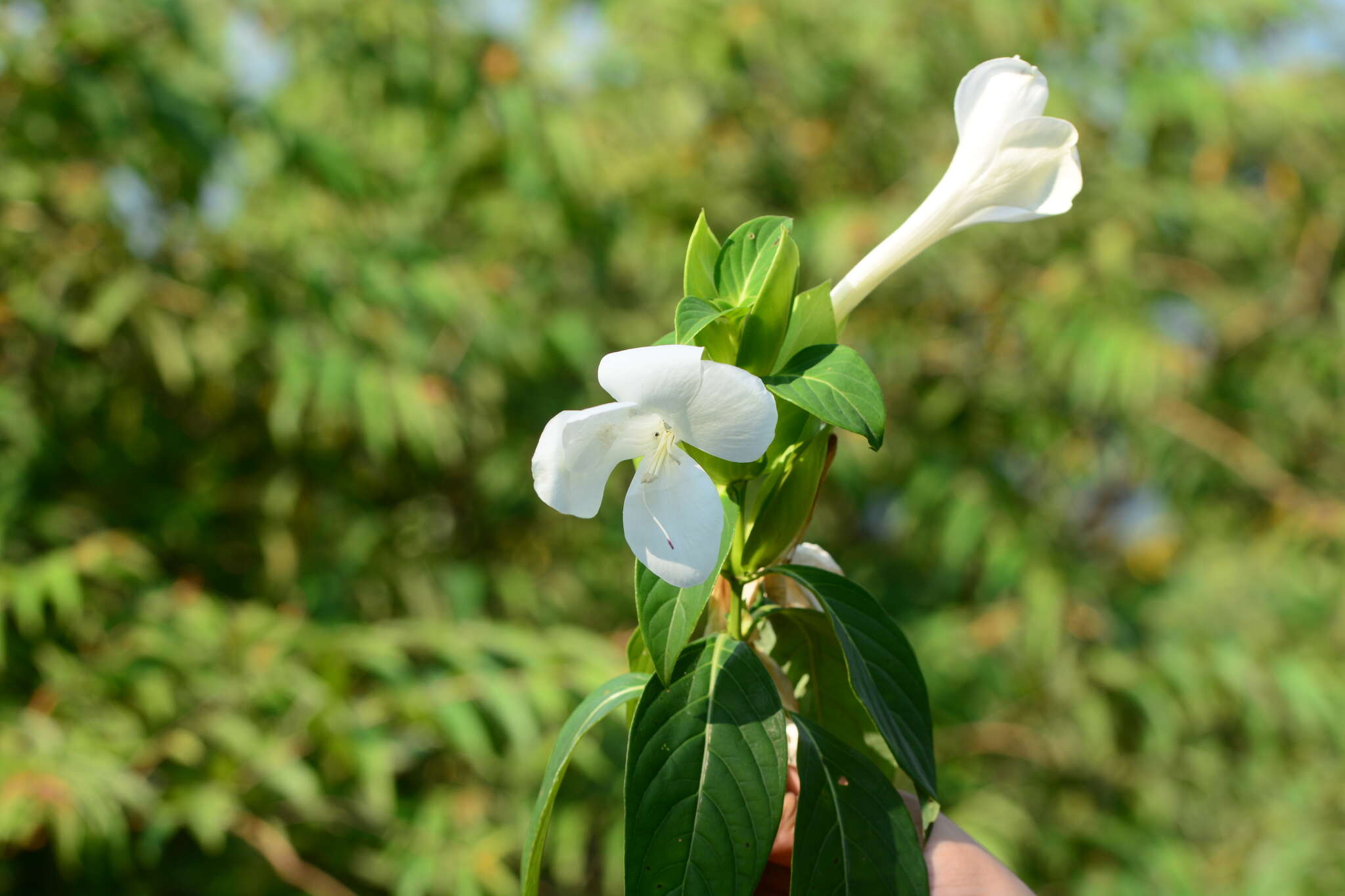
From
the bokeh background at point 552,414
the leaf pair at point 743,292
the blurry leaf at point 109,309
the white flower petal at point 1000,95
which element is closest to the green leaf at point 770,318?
the leaf pair at point 743,292

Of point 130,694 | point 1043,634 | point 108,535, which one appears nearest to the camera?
point 130,694

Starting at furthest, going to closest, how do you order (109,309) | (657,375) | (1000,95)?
(109,309) < (1000,95) < (657,375)

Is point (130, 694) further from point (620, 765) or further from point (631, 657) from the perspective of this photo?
point (631, 657)

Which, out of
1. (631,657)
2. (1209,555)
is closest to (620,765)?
(631,657)

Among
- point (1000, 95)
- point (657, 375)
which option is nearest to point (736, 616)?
point (657, 375)

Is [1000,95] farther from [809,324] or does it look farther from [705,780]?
[705,780]

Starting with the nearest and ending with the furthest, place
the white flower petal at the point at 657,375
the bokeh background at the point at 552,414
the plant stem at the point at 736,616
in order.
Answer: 1. the white flower petal at the point at 657,375
2. the plant stem at the point at 736,616
3. the bokeh background at the point at 552,414

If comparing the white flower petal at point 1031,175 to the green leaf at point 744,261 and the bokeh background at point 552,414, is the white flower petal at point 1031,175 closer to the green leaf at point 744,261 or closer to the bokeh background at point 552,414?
the green leaf at point 744,261
